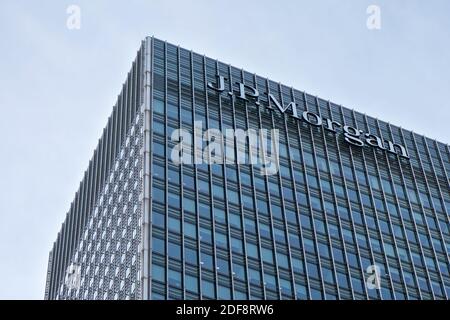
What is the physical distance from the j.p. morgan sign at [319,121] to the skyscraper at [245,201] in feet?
0.61

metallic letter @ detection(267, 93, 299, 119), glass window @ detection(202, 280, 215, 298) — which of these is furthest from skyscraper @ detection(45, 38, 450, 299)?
metallic letter @ detection(267, 93, 299, 119)

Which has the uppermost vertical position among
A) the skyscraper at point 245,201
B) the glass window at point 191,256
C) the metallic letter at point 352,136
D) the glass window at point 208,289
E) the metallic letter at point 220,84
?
the metallic letter at point 220,84

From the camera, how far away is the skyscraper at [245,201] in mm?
89062

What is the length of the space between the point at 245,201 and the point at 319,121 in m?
26.1

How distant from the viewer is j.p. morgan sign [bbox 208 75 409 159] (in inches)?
4633

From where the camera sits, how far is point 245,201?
9875 centimetres

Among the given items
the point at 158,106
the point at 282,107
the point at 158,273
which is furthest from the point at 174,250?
the point at 282,107

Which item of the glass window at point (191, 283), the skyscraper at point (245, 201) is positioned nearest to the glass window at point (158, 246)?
the skyscraper at point (245, 201)

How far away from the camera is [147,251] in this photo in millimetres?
84812

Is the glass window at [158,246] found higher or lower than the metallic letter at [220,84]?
lower

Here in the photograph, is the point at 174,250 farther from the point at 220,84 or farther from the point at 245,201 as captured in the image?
the point at 220,84

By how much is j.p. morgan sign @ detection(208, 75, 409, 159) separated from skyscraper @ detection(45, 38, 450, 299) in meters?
0.19

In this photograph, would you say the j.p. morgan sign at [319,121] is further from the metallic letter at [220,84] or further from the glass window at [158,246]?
the glass window at [158,246]

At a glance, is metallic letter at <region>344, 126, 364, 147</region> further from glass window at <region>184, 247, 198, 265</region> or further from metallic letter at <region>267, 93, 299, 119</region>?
glass window at <region>184, 247, 198, 265</region>
